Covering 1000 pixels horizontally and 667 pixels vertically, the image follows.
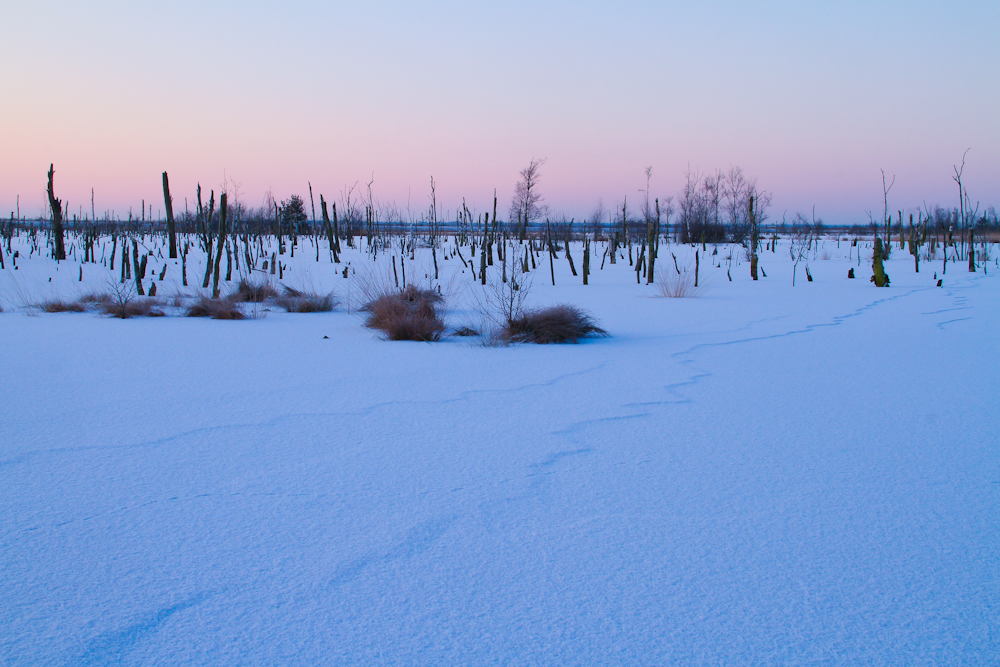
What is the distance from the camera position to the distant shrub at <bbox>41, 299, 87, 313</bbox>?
830 centimetres

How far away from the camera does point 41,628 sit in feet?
5.06

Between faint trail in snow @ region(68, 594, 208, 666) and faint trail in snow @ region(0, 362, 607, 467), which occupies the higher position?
faint trail in snow @ region(0, 362, 607, 467)

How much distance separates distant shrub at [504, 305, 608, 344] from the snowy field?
1168mm

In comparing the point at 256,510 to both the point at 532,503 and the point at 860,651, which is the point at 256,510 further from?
the point at 860,651

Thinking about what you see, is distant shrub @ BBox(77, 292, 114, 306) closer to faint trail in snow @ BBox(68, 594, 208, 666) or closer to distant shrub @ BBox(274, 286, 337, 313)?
distant shrub @ BBox(274, 286, 337, 313)

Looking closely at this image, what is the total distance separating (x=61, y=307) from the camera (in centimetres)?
836

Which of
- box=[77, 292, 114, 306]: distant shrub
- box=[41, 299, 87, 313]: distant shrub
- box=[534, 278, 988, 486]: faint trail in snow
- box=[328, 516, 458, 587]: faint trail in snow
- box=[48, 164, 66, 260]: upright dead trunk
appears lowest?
box=[328, 516, 458, 587]: faint trail in snow

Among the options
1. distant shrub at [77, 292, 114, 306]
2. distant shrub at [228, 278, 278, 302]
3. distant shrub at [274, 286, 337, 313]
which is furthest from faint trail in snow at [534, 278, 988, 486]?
distant shrub at [77, 292, 114, 306]

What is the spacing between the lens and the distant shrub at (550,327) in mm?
6266

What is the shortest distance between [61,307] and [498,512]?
8.44m

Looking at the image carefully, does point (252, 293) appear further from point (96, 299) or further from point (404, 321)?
point (404, 321)

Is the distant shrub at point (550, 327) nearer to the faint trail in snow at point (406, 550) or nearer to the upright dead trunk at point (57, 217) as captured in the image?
the faint trail in snow at point (406, 550)

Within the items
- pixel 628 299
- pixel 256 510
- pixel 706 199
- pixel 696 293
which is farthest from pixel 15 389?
pixel 706 199

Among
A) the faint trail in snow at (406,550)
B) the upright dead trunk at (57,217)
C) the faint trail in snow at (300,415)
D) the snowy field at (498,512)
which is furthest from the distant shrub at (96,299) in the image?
the upright dead trunk at (57,217)
